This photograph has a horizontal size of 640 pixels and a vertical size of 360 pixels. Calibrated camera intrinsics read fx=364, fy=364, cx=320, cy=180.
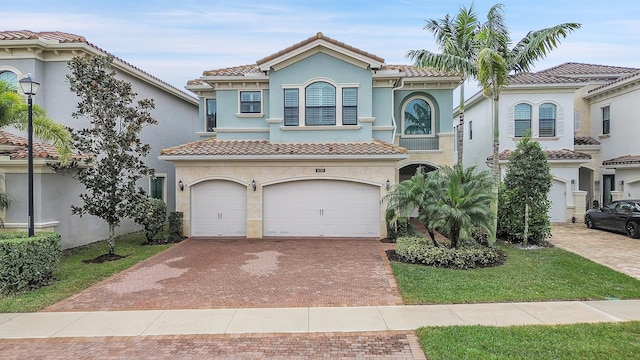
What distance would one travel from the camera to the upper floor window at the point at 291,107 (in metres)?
16.1

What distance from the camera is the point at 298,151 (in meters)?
14.9

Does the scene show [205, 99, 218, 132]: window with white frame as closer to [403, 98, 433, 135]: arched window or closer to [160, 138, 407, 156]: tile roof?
[160, 138, 407, 156]: tile roof

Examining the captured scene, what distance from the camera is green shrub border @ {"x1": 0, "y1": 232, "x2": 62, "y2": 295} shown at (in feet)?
27.3

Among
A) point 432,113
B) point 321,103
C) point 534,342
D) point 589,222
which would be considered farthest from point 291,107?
point 589,222

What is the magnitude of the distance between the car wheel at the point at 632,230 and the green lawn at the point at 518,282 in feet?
20.0

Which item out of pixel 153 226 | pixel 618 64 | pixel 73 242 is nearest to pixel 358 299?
pixel 153 226

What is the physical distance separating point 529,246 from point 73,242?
16806 millimetres

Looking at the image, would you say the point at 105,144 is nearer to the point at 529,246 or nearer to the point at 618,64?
the point at 529,246

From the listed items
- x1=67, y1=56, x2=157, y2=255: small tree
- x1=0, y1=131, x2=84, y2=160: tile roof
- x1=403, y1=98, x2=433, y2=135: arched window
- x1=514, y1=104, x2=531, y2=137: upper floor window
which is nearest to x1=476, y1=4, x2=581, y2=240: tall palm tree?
x1=403, y1=98, x2=433, y2=135: arched window

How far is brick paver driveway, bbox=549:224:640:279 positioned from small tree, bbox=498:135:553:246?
125 cm

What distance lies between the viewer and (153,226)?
14430 millimetres

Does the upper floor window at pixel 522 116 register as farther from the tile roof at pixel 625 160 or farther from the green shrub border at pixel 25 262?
the green shrub border at pixel 25 262

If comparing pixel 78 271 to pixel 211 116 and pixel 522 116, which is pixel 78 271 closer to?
pixel 211 116

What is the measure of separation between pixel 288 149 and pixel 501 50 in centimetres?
872
